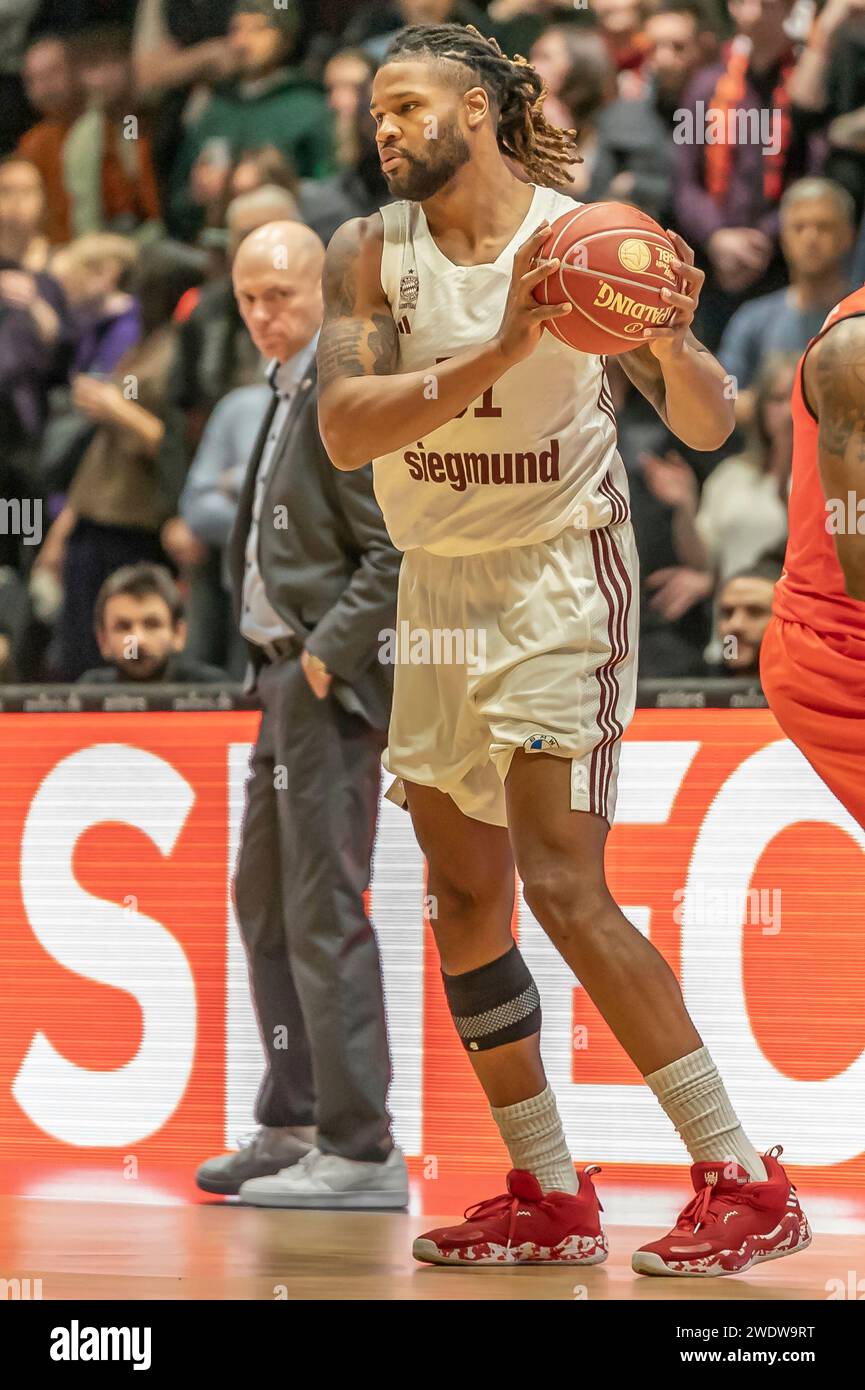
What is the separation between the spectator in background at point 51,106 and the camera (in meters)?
5.61

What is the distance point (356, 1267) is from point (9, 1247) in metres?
0.72

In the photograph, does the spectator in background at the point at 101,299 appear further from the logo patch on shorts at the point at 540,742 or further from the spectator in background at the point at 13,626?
the logo patch on shorts at the point at 540,742

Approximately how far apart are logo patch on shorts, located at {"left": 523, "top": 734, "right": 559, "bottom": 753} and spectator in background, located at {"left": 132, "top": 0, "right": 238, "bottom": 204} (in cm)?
313

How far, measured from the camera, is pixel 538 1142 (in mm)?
3193

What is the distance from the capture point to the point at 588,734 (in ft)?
10.00

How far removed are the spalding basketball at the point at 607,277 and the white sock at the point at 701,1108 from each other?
1143 millimetres

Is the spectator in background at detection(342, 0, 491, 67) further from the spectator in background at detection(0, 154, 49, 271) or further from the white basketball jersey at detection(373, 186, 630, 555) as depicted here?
the white basketball jersey at detection(373, 186, 630, 555)

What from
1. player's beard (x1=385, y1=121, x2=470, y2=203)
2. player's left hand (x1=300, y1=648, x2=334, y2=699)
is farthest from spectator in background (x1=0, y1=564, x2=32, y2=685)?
player's beard (x1=385, y1=121, x2=470, y2=203)

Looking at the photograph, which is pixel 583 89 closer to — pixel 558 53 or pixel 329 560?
pixel 558 53

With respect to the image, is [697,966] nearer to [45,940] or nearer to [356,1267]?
[356,1267]

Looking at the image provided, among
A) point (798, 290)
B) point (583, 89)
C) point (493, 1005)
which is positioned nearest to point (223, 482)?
point (583, 89)

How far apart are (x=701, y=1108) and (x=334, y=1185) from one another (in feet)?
4.44

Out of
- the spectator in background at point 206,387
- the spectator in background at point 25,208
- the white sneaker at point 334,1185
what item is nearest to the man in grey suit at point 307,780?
the white sneaker at point 334,1185
